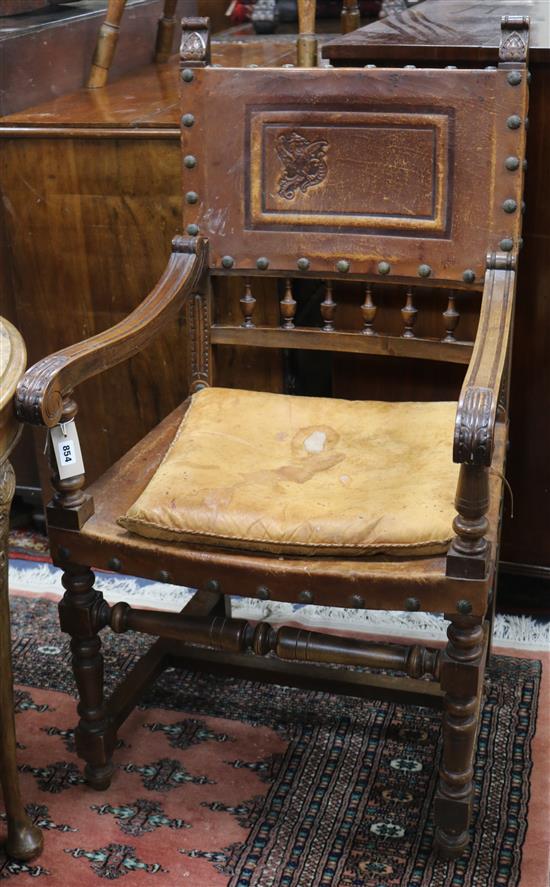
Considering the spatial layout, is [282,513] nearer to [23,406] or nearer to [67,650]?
[23,406]

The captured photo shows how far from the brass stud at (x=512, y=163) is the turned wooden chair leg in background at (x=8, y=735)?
91cm

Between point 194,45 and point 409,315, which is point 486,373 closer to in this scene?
point 409,315

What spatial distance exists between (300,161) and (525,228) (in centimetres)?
43

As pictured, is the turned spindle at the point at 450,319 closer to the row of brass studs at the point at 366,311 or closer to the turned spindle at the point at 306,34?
the row of brass studs at the point at 366,311

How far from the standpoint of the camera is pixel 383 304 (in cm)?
206

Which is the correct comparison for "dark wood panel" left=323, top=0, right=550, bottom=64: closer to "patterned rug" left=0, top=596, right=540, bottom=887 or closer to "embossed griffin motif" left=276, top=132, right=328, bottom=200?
"embossed griffin motif" left=276, top=132, right=328, bottom=200

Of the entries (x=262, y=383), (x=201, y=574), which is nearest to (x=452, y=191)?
(x=262, y=383)

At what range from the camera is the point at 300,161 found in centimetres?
188

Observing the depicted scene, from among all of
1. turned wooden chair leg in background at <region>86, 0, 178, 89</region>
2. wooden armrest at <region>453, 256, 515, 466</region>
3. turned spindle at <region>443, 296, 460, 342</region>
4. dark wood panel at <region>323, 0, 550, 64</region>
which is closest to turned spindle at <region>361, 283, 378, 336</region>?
turned spindle at <region>443, 296, 460, 342</region>

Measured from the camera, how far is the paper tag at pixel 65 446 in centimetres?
158

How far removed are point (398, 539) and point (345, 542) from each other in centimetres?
7

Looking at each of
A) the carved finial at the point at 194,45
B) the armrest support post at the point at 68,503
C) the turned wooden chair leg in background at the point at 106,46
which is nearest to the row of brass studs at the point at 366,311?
the carved finial at the point at 194,45

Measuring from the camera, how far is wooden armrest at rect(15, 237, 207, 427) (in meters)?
1.49

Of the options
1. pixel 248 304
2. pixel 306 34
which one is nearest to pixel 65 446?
pixel 248 304
